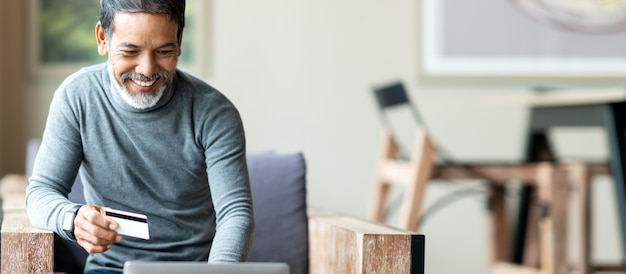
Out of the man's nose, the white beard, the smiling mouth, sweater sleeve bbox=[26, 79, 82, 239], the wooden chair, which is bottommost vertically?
the wooden chair

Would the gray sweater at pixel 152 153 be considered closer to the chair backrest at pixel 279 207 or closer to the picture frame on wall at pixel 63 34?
the chair backrest at pixel 279 207

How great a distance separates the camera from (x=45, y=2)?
14.3 ft

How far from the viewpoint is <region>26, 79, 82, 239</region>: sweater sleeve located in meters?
1.67

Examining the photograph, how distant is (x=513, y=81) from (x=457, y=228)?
73cm

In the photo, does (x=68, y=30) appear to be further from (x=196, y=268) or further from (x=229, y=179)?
(x=196, y=268)

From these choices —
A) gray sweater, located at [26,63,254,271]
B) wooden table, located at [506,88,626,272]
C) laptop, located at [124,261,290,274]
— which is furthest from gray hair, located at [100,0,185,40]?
wooden table, located at [506,88,626,272]

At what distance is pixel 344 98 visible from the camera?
4.57 m

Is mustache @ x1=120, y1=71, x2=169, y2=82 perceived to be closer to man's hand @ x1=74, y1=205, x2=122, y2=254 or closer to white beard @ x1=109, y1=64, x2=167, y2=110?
white beard @ x1=109, y1=64, x2=167, y2=110

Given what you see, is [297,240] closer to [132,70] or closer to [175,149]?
[175,149]

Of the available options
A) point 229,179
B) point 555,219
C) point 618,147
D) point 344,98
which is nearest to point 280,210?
point 229,179

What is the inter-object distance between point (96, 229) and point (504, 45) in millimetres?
3423

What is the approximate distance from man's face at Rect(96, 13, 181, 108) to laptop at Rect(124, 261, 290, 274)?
1.22 feet

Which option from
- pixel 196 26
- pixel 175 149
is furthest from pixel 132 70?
pixel 196 26

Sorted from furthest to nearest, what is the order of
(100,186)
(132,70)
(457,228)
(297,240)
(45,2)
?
1. (457,228)
2. (45,2)
3. (297,240)
4. (100,186)
5. (132,70)
